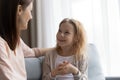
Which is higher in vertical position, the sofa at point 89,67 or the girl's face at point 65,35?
the girl's face at point 65,35

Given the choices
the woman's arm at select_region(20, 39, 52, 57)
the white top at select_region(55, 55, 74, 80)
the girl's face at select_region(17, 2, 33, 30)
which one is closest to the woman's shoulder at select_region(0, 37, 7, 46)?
the girl's face at select_region(17, 2, 33, 30)

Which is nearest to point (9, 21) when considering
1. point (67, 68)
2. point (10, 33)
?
point (10, 33)

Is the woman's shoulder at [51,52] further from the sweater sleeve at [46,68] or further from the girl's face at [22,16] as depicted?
the girl's face at [22,16]

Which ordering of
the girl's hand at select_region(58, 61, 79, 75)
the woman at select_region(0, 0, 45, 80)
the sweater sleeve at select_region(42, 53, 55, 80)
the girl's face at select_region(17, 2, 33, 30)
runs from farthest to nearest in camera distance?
the sweater sleeve at select_region(42, 53, 55, 80) < the girl's hand at select_region(58, 61, 79, 75) < the girl's face at select_region(17, 2, 33, 30) < the woman at select_region(0, 0, 45, 80)

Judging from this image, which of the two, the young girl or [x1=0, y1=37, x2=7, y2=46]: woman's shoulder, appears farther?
the young girl

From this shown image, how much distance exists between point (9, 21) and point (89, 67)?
4.02 ft

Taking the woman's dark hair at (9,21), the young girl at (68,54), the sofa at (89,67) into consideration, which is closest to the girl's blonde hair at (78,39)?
the young girl at (68,54)

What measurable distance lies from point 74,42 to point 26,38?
84cm

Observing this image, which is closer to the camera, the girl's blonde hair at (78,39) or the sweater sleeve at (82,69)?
the sweater sleeve at (82,69)

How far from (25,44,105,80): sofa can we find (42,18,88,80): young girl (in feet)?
0.22

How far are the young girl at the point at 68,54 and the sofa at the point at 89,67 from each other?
7 centimetres

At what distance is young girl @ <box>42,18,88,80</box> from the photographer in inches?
78.7

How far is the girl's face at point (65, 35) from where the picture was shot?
204 centimetres

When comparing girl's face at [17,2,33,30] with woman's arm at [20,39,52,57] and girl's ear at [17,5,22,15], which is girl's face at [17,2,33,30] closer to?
girl's ear at [17,5,22,15]
